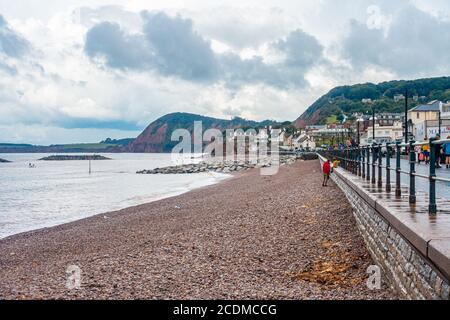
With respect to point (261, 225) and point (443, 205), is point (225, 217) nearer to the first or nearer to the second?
point (261, 225)

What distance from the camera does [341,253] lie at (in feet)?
30.1

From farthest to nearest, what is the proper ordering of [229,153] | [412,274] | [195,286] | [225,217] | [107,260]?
[229,153] < [225,217] < [107,260] < [195,286] < [412,274]

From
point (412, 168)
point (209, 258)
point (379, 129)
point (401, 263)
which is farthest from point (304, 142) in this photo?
point (401, 263)

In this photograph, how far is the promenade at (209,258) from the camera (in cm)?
749

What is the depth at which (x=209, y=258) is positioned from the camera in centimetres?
967

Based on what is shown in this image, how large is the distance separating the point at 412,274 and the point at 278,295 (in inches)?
81.8

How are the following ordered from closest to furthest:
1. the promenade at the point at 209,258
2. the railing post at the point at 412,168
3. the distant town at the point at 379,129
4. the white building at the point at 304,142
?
the railing post at the point at 412,168 < the promenade at the point at 209,258 < the distant town at the point at 379,129 < the white building at the point at 304,142

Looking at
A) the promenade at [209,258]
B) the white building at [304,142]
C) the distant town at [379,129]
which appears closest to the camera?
the promenade at [209,258]

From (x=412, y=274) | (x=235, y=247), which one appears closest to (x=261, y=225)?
(x=235, y=247)

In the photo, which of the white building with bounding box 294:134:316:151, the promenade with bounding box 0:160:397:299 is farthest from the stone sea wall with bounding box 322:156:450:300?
the white building with bounding box 294:134:316:151

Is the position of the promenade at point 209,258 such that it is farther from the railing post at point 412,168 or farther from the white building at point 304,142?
the white building at point 304,142

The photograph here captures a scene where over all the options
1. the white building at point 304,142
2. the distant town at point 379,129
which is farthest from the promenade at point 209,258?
the white building at point 304,142

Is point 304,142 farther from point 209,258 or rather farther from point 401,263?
point 401,263

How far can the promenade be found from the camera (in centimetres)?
749
